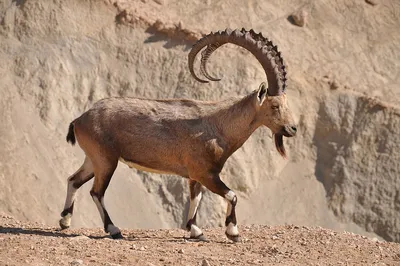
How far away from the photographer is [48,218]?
71.3ft

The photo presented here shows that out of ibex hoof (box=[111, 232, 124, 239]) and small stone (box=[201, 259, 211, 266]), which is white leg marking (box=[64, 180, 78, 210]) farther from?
small stone (box=[201, 259, 211, 266])

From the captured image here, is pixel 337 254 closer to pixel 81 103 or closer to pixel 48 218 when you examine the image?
pixel 48 218

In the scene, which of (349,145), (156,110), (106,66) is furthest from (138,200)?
(156,110)

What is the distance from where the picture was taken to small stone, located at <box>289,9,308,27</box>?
26.8m

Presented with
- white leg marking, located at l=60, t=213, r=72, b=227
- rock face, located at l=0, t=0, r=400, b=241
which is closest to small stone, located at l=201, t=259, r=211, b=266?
white leg marking, located at l=60, t=213, r=72, b=227

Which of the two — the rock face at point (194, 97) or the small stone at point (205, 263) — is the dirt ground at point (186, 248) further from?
the rock face at point (194, 97)

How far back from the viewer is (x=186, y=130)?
1474 centimetres

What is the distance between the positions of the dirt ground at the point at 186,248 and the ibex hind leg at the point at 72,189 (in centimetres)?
24

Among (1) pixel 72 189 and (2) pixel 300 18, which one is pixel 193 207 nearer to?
(1) pixel 72 189

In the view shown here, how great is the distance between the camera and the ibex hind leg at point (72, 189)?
1538 centimetres

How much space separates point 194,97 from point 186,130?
9993mm

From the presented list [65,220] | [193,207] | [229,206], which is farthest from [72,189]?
[229,206]

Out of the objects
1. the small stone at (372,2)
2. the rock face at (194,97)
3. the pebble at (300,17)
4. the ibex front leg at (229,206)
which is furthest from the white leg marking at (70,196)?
the small stone at (372,2)

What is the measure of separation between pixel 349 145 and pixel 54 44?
353 inches
